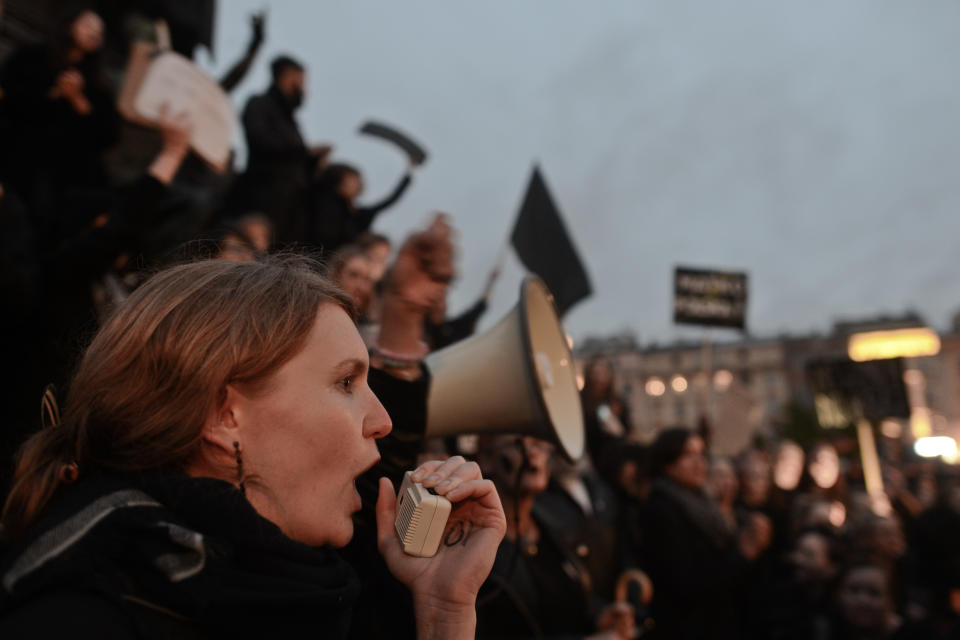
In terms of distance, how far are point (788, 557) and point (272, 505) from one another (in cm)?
468

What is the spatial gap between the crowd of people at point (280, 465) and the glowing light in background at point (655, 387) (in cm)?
7817

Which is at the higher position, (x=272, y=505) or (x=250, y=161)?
(x=250, y=161)

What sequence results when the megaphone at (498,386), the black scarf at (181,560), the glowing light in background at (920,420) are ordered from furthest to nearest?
the glowing light in background at (920,420) < the megaphone at (498,386) < the black scarf at (181,560)

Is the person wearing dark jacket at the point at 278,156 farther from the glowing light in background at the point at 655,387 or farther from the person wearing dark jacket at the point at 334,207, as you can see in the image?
the glowing light in background at the point at 655,387

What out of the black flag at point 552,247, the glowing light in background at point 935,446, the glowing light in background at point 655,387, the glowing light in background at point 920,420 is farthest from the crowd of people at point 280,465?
the glowing light in background at point 655,387

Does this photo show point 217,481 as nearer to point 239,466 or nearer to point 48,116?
point 239,466

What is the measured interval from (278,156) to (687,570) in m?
3.92

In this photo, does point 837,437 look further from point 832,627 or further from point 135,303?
point 135,303

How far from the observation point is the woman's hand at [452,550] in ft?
4.35

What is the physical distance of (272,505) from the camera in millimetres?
1217

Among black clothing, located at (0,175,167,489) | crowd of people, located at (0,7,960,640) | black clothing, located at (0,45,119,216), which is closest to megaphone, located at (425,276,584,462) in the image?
crowd of people, located at (0,7,960,640)

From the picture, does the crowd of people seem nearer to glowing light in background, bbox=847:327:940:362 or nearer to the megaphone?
the megaphone

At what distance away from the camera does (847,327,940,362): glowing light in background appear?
9.16m

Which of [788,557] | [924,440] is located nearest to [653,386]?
[924,440]
